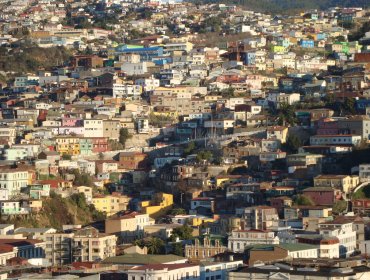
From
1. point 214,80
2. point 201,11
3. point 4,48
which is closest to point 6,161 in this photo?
point 214,80

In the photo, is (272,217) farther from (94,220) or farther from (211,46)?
(211,46)

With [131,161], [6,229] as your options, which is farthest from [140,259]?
[131,161]

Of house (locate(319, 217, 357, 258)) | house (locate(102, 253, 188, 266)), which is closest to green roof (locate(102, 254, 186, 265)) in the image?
house (locate(102, 253, 188, 266))

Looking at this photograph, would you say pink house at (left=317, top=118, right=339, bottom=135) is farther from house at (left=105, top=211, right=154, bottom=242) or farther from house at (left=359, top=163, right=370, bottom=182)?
house at (left=105, top=211, right=154, bottom=242)

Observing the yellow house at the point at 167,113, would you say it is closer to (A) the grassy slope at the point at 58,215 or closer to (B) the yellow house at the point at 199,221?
(A) the grassy slope at the point at 58,215

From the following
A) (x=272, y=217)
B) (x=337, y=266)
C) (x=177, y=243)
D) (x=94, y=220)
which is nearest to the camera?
(x=337, y=266)

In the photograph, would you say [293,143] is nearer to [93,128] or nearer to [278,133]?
[278,133]

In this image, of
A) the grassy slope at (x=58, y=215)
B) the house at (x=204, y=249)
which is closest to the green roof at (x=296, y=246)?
the house at (x=204, y=249)
